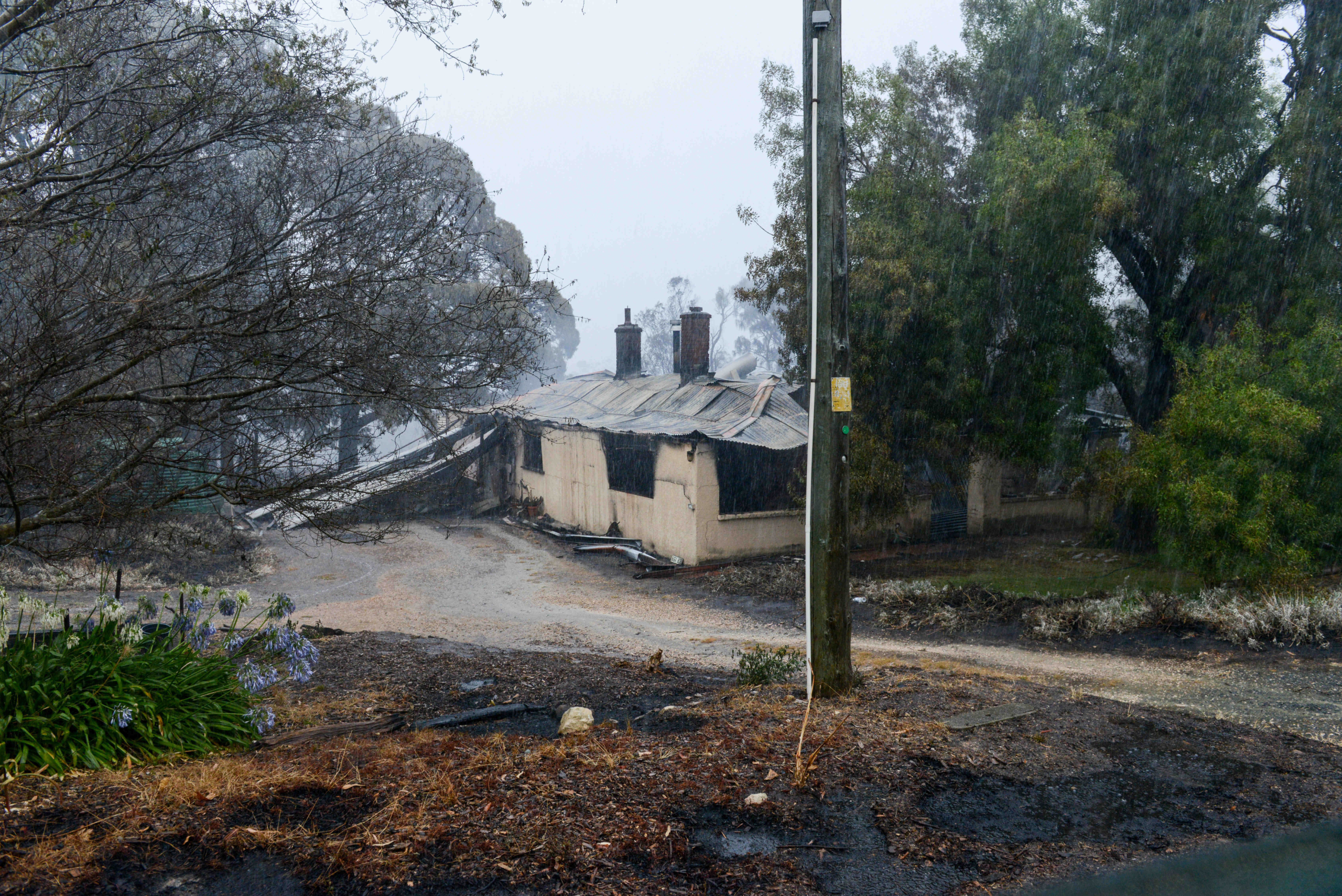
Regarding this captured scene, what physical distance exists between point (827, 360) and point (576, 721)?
2.94m

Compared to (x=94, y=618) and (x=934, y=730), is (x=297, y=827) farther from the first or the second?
(x=94, y=618)

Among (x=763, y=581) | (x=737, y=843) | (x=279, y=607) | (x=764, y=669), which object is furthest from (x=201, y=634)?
(x=763, y=581)

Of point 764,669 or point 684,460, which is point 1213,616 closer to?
point 764,669

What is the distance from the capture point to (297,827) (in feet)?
12.1

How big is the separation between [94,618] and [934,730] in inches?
412

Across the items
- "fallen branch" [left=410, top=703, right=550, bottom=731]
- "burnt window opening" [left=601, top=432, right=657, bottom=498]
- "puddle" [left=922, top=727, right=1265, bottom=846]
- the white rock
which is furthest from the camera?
"burnt window opening" [left=601, top=432, right=657, bottom=498]

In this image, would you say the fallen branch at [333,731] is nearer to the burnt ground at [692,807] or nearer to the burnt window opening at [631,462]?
the burnt ground at [692,807]

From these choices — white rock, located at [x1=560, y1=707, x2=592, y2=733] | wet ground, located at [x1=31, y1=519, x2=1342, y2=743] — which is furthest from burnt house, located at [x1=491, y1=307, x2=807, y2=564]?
white rock, located at [x1=560, y1=707, x2=592, y2=733]

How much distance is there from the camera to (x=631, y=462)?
2136 cm

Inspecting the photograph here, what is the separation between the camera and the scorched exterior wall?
60.8 ft

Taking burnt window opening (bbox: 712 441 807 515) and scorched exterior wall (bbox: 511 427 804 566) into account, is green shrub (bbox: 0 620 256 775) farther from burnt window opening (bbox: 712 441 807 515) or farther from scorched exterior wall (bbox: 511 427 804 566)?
burnt window opening (bbox: 712 441 807 515)

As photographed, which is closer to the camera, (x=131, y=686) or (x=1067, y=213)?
(x=131, y=686)

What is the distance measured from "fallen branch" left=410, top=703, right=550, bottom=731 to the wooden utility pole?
201cm

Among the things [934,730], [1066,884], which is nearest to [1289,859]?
[1066,884]
